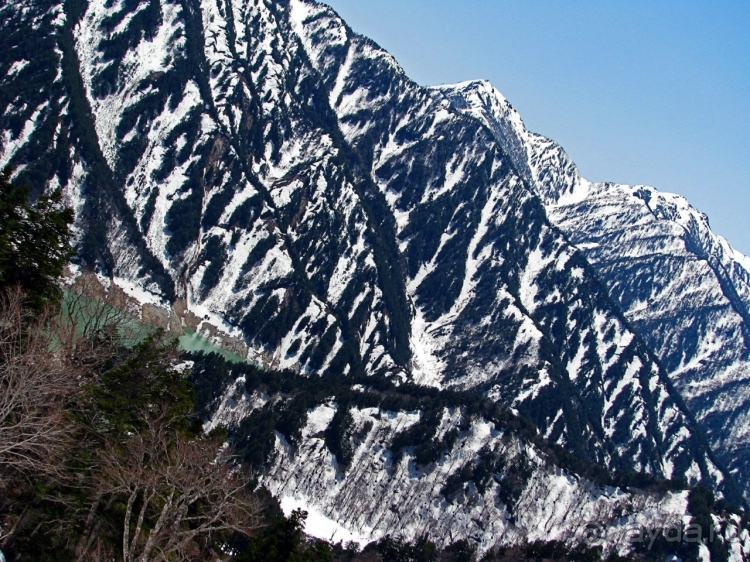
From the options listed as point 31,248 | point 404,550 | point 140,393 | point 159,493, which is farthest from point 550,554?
point 31,248

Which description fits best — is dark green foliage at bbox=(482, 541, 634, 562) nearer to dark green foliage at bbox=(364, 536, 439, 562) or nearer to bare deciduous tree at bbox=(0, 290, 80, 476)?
dark green foliage at bbox=(364, 536, 439, 562)

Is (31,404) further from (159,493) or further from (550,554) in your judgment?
(550,554)

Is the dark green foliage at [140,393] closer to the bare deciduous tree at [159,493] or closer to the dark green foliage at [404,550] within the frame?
the bare deciduous tree at [159,493]

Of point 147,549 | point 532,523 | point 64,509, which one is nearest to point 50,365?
point 64,509

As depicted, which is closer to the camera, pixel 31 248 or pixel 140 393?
pixel 140 393

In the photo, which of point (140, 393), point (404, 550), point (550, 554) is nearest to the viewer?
point (140, 393)

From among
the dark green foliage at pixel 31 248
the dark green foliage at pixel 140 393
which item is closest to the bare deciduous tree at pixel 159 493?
the dark green foliage at pixel 140 393

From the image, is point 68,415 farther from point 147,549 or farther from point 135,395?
point 147,549

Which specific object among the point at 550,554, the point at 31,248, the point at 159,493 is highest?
the point at 550,554

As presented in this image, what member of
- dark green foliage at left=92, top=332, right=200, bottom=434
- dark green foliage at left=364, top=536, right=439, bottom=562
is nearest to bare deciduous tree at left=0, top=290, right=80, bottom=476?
dark green foliage at left=92, top=332, right=200, bottom=434

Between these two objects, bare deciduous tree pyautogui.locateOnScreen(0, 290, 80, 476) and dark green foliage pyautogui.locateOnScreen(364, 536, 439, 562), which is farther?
dark green foliage pyautogui.locateOnScreen(364, 536, 439, 562)
